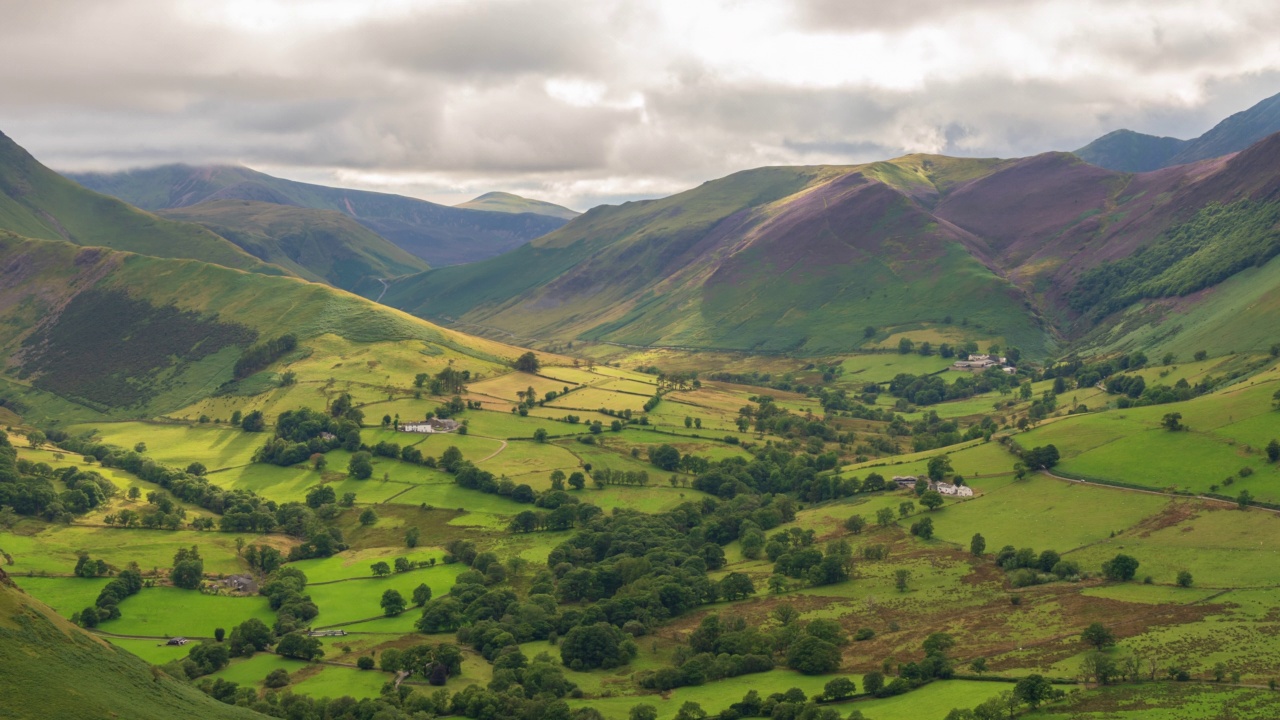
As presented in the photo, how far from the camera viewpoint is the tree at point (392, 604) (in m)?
131

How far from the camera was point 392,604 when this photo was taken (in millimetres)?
131250

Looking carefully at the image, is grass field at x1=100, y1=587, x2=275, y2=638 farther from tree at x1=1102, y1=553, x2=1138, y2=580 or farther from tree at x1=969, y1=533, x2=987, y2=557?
tree at x1=1102, y1=553, x2=1138, y2=580

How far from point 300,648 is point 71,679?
4071 centimetres

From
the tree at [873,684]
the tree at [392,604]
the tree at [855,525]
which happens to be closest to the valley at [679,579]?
the tree at [873,684]

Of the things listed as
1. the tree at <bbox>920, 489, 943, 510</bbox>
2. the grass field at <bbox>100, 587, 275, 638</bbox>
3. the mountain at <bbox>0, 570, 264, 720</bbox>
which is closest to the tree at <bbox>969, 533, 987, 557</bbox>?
the tree at <bbox>920, 489, 943, 510</bbox>

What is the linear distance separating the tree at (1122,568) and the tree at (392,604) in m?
92.0

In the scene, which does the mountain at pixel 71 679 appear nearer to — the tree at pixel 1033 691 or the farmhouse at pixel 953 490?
the tree at pixel 1033 691

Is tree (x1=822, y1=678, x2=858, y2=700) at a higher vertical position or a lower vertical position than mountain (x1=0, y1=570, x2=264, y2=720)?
lower

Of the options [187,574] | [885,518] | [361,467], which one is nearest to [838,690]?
[885,518]

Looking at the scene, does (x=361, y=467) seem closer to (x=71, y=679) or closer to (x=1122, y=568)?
(x=71, y=679)

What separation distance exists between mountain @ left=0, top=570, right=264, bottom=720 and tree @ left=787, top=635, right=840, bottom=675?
56.0 meters

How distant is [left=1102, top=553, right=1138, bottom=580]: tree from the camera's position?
114275 mm

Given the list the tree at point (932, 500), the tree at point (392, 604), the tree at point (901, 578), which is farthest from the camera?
the tree at point (932, 500)

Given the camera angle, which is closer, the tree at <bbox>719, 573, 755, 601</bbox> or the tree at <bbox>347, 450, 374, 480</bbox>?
the tree at <bbox>719, 573, 755, 601</bbox>
